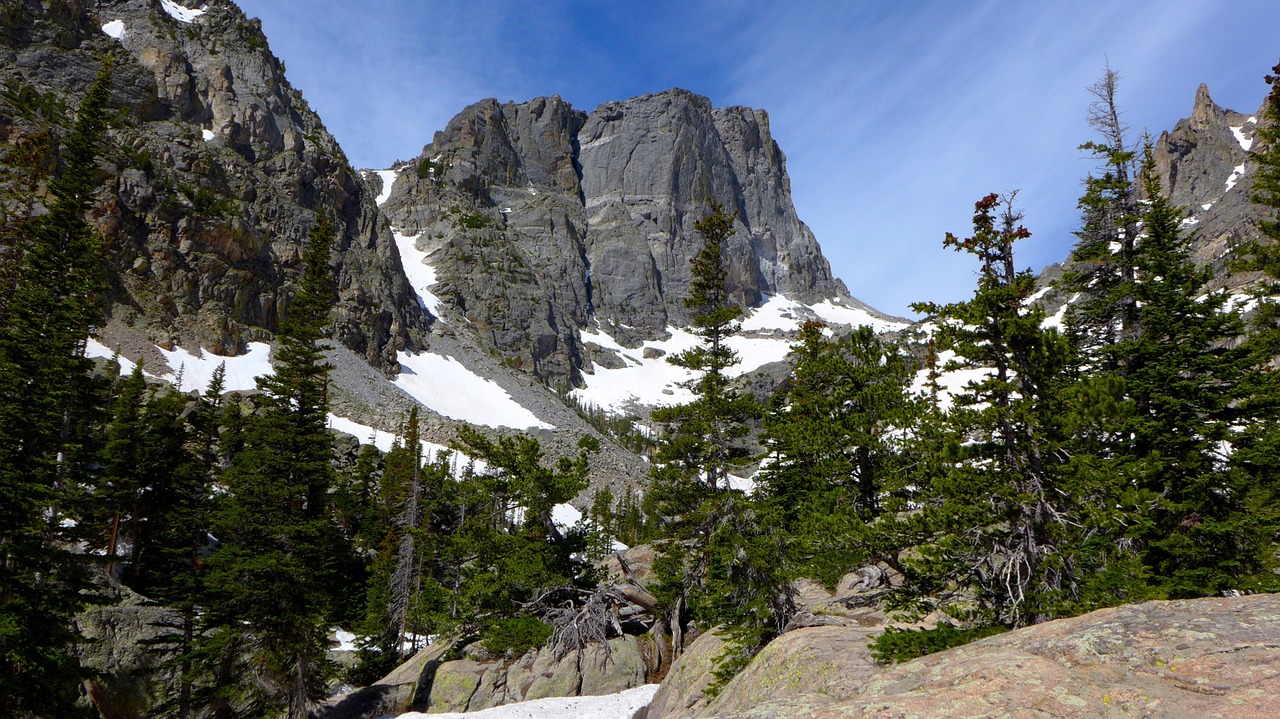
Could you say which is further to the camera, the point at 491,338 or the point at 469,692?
the point at 491,338

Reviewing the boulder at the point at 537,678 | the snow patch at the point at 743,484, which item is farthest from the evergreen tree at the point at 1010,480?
the boulder at the point at 537,678

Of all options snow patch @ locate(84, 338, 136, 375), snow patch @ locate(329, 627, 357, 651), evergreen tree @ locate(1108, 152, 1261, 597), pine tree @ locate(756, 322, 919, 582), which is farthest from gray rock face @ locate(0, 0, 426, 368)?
evergreen tree @ locate(1108, 152, 1261, 597)

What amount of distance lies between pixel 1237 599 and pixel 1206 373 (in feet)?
37.8

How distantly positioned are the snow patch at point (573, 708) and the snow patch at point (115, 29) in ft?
531

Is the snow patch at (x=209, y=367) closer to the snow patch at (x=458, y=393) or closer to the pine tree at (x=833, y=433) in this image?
the snow patch at (x=458, y=393)

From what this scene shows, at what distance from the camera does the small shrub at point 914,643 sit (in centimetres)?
817

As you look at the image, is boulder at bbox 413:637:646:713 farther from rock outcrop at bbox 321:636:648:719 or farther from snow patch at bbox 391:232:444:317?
snow patch at bbox 391:232:444:317

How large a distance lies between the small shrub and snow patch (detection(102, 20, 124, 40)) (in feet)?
562

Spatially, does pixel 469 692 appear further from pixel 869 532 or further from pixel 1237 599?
pixel 1237 599

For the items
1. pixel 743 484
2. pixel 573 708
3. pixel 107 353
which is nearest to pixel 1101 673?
pixel 573 708

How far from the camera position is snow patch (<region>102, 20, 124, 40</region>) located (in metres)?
121

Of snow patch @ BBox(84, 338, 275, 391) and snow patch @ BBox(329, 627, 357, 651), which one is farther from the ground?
snow patch @ BBox(84, 338, 275, 391)

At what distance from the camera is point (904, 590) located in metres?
10.6

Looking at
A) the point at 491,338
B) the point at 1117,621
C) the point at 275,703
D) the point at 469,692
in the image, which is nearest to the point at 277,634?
the point at 275,703
